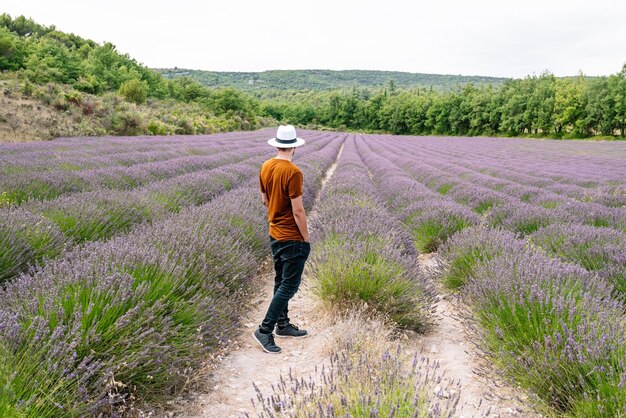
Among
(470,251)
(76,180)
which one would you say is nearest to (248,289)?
(470,251)

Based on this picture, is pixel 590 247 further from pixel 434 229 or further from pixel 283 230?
pixel 283 230

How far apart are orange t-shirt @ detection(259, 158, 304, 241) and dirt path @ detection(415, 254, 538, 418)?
4.18 feet

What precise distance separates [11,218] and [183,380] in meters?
2.21

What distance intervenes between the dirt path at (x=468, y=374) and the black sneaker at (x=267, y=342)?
105 centimetres

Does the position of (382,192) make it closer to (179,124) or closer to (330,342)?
(330,342)

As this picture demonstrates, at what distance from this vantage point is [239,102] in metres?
59.4

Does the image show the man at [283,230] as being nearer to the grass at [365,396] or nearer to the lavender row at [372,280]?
the lavender row at [372,280]

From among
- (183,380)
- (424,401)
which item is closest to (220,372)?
(183,380)

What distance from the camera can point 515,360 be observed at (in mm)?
2291

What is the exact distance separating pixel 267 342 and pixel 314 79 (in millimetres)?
164739

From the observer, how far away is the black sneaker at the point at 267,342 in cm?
307

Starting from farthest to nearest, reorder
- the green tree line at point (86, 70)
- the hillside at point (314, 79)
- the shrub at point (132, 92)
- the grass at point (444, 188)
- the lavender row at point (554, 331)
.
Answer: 1. the hillside at point (314, 79)
2. the shrub at point (132, 92)
3. the green tree line at point (86, 70)
4. the grass at point (444, 188)
5. the lavender row at point (554, 331)

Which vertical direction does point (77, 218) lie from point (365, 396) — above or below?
below

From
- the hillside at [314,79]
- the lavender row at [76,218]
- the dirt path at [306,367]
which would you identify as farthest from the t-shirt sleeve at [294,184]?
the hillside at [314,79]
